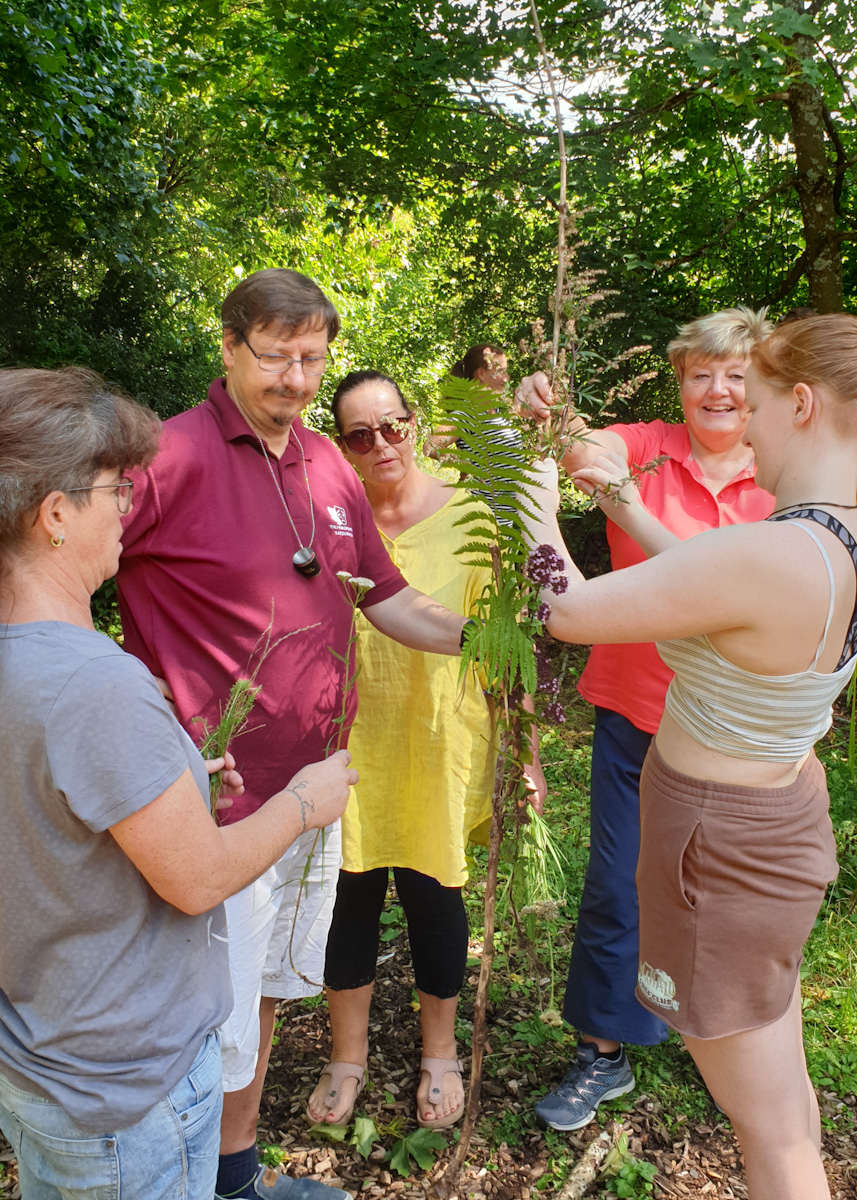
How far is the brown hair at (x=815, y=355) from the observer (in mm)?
1727

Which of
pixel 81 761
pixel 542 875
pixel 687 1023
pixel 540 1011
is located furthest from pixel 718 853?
pixel 540 1011

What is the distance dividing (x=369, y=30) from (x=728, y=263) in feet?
11.4

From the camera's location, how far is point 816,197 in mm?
5770

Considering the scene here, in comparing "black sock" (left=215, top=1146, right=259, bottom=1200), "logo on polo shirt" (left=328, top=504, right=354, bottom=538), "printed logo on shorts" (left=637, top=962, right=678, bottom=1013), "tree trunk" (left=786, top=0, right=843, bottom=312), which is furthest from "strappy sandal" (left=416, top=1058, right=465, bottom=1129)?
"tree trunk" (left=786, top=0, right=843, bottom=312)

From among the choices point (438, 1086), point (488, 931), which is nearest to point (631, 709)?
point (488, 931)

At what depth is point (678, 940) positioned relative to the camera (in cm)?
191

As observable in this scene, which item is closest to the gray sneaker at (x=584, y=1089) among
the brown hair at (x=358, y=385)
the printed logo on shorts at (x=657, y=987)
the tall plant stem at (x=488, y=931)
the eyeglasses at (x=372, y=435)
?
the tall plant stem at (x=488, y=931)

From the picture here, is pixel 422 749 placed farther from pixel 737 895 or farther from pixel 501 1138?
pixel 501 1138

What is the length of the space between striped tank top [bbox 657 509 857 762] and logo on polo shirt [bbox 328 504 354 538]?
3.28 feet

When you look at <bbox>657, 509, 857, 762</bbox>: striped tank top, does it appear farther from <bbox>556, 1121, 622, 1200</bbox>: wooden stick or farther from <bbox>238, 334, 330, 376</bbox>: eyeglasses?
<bbox>556, 1121, 622, 1200</bbox>: wooden stick

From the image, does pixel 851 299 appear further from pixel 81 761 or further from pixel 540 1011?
pixel 81 761

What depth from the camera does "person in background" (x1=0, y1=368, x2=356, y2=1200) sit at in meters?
1.28

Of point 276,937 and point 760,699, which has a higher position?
point 760,699

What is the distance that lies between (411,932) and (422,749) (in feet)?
2.22
